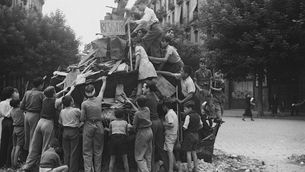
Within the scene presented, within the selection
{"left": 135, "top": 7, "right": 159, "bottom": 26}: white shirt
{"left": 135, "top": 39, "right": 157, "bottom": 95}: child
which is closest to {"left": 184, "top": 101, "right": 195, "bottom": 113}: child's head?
{"left": 135, "top": 39, "right": 157, "bottom": 95}: child

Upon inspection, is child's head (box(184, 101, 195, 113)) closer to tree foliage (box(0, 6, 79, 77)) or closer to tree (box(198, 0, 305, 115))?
tree (box(198, 0, 305, 115))

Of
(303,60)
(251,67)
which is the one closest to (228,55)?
(251,67)

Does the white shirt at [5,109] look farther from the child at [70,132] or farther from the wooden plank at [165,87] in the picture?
the wooden plank at [165,87]

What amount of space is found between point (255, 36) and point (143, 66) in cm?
1793

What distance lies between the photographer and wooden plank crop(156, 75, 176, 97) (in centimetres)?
953

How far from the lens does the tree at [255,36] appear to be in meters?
24.7

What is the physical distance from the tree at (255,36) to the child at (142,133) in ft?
60.7

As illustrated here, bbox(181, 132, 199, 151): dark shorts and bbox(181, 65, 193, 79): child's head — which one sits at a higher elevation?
bbox(181, 65, 193, 79): child's head

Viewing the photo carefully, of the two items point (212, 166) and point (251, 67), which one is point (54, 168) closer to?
point (212, 166)

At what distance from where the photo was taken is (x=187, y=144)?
344 inches

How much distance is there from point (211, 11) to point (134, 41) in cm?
1831

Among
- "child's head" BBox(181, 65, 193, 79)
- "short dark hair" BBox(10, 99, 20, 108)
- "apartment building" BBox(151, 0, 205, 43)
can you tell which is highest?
"apartment building" BBox(151, 0, 205, 43)

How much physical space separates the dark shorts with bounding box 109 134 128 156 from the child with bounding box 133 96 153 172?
309 mm

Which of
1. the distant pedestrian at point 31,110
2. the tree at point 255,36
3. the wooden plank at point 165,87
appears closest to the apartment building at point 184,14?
the tree at point 255,36
